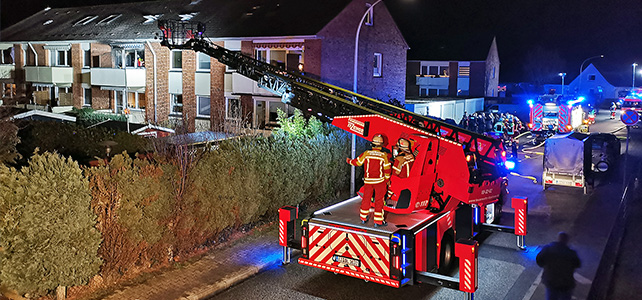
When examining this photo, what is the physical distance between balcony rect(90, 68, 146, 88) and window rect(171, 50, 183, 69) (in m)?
2.15

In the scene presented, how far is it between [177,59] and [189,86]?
2310 mm

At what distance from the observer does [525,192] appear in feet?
65.5

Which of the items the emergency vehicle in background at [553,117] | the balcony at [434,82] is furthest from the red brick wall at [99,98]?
the balcony at [434,82]

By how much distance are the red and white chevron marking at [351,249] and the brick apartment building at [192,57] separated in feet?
46.0

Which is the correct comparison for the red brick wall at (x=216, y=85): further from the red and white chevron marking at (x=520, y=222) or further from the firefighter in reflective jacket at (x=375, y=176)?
the firefighter in reflective jacket at (x=375, y=176)

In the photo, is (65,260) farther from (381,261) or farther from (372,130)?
(372,130)

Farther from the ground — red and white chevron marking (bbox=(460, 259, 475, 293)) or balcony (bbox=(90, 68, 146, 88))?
balcony (bbox=(90, 68, 146, 88))

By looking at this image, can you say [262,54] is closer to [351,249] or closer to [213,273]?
[213,273]

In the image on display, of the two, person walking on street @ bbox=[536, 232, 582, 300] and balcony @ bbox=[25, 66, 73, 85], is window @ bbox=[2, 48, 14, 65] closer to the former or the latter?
balcony @ bbox=[25, 66, 73, 85]

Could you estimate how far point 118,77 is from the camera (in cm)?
3375

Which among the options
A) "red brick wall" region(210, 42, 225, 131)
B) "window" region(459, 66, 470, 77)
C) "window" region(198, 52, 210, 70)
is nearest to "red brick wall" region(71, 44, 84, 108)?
"window" region(198, 52, 210, 70)

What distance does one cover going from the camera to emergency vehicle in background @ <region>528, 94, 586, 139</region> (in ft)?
114

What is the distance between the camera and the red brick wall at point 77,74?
36.5 metres

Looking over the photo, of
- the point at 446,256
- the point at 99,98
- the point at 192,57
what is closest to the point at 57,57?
the point at 99,98
